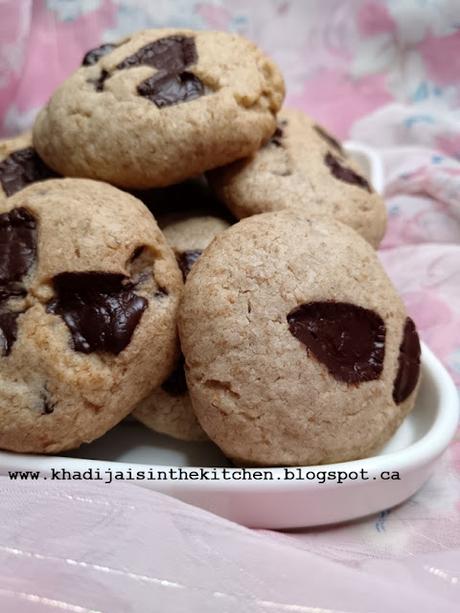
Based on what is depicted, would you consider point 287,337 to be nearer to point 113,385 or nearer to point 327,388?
point 327,388

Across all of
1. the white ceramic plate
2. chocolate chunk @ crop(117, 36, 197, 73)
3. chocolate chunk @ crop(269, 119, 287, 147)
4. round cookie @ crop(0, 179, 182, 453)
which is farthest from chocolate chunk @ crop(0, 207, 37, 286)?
chocolate chunk @ crop(269, 119, 287, 147)

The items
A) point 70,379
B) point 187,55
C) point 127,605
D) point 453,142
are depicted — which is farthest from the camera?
point 453,142

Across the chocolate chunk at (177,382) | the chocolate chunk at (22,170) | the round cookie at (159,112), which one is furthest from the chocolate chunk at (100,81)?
the chocolate chunk at (177,382)

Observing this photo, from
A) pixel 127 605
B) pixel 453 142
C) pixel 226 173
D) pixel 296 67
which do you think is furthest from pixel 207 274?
pixel 296 67

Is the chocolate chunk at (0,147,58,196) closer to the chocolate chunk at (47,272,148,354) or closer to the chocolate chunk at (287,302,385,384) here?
the chocolate chunk at (47,272,148,354)

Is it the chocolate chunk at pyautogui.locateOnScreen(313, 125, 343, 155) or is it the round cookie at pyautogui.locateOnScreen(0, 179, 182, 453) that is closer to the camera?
the round cookie at pyautogui.locateOnScreen(0, 179, 182, 453)

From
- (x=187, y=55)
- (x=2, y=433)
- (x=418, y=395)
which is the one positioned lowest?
(x=418, y=395)

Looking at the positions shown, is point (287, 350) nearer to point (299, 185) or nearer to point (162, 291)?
point (162, 291)
